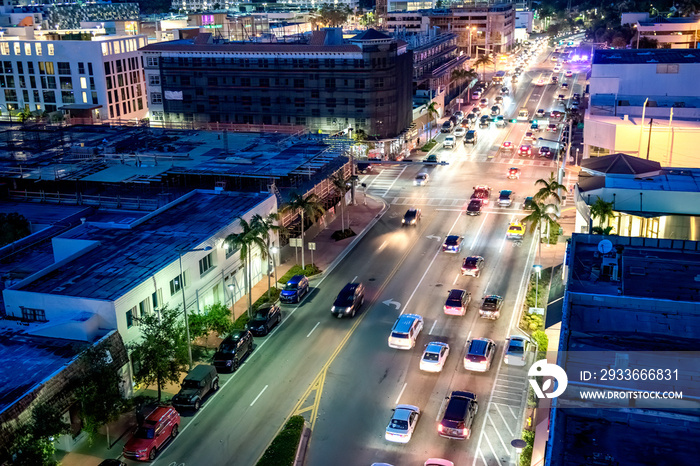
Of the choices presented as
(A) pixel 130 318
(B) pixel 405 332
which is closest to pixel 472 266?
(B) pixel 405 332

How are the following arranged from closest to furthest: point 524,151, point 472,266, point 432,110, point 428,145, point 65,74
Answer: point 472,266 → point 524,151 → point 428,145 → point 432,110 → point 65,74

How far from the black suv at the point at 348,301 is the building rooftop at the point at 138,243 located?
11.2 m

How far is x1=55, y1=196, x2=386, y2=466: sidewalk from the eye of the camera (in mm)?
Result: 41188

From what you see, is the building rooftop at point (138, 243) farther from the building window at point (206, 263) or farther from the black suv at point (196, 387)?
the black suv at point (196, 387)

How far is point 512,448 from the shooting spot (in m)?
40.8

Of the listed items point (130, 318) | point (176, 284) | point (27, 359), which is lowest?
point (27, 359)

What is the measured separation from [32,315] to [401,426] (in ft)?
83.0

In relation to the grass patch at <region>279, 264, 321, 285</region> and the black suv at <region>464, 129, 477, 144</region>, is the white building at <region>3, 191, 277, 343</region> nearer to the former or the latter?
the grass patch at <region>279, 264, 321, 285</region>

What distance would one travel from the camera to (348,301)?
2285 inches

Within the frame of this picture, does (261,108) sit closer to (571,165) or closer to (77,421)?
(571,165)

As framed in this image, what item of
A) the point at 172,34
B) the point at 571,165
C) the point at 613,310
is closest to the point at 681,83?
the point at 571,165

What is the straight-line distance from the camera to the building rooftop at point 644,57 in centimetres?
11088

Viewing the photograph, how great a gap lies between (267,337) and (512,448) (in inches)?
836

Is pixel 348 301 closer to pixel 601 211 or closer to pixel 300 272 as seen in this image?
pixel 300 272
